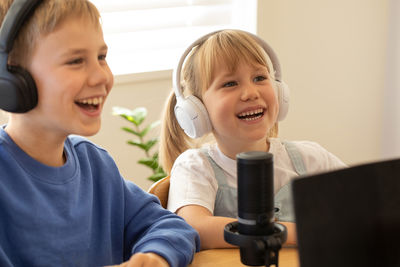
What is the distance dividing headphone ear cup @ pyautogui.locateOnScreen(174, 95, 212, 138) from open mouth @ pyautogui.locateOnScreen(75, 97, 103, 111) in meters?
0.38

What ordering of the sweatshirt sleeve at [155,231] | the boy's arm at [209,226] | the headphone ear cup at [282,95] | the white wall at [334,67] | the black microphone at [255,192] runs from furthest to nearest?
the white wall at [334,67]
the headphone ear cup at [282,95]
the boy's arm at [209,226]
the sweatshirt sleeve at [155,231]
the black microphone at [255,192]

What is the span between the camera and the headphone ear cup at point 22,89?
968 millimetres

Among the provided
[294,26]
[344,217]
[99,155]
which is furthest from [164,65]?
[344,217]

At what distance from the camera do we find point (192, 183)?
4.55 feet

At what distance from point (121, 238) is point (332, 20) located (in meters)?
2.09

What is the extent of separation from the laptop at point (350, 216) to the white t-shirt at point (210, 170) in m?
0.67

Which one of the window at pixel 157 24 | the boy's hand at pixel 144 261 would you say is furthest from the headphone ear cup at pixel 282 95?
the window at pixel 157 24

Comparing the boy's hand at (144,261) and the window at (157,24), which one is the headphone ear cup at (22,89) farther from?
the window at (157,24)

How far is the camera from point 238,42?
4.81ft

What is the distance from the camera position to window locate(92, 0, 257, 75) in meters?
2.68

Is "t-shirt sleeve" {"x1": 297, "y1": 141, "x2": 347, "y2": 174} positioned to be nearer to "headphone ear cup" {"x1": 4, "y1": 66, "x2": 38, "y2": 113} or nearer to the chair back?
the chair back

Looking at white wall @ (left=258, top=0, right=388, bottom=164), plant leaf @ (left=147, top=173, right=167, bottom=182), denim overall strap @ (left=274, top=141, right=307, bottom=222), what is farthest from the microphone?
white wall @ (left=258, top=0, right=388, bottom=164)

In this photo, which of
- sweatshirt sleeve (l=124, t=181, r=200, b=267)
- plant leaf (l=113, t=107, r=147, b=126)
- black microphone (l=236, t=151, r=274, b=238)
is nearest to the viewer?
black microphone (l=236, t=151, r=274, b=238)

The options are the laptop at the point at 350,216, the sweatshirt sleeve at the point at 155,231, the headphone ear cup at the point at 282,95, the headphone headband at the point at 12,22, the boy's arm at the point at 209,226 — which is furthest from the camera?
the headphone ear cup at the point at 282,95
